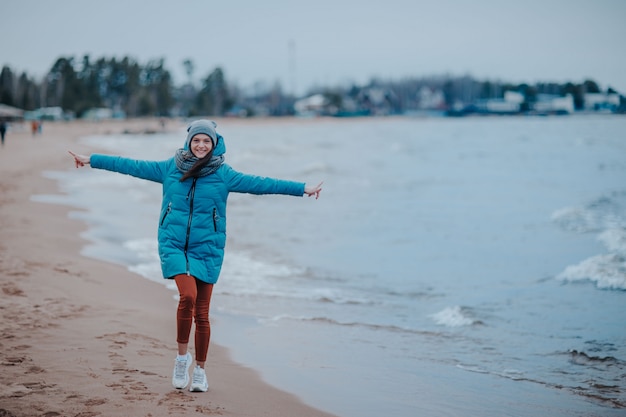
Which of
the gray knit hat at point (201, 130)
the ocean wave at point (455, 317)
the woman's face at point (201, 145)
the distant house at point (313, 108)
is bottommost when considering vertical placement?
the ocean wave at point (455, 317)

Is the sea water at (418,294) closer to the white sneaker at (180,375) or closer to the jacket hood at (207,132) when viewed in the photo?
the white sneaker at (180,375)

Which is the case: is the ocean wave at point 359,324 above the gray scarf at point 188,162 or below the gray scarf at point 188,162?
below

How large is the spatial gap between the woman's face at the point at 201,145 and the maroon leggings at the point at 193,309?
2.70 ft

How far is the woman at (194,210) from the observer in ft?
15.1

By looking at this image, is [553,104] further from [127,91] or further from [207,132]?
[207,132]

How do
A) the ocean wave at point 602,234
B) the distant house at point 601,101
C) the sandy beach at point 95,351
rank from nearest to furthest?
the sandy beach at point 95,351 → the ocean wave at point 602,234 → the distant house at point 601,101

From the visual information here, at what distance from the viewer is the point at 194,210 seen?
15.2 ft

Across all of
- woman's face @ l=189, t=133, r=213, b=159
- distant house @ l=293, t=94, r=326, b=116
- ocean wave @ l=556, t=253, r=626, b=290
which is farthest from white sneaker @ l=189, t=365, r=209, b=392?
distant house @ l=293, t=94, r=326, b=116

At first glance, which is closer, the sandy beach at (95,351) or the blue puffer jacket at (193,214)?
the sandy beach at (95,351)

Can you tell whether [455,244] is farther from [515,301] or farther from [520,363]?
[520,363]

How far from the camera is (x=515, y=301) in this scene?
9102mm

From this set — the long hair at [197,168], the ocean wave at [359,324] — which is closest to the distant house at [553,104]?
the ocean wave at [359,324]

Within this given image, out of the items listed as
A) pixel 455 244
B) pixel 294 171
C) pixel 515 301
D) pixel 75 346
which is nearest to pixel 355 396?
pixel 75 346

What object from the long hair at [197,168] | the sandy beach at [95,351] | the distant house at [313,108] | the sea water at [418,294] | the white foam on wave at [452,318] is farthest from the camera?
the distant house at [313,108]
